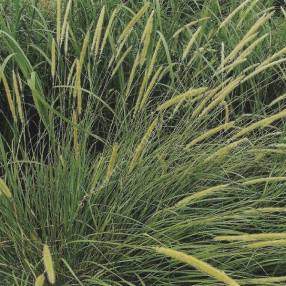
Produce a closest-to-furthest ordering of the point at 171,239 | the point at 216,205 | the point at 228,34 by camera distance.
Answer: the point at 171,239, the point at 216,205, the point at 228,34

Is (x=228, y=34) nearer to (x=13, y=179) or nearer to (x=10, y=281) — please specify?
(x=13, y=179)

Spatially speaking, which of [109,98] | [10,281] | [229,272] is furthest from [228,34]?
[10,281]

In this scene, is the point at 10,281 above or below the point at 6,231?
below

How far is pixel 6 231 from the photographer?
4.49 ft

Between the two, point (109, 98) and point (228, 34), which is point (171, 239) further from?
point (228, 34)

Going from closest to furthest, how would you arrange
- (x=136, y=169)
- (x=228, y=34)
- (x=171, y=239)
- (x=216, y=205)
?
(x=171, y=239)
(x=136, y=169)
(x=216, y=205)
(x=228, y=34)

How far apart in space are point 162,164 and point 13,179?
40 centimetres

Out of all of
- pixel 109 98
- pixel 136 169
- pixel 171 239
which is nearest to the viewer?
pixel 171 239

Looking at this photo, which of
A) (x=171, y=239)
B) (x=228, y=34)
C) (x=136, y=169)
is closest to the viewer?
(x=171, y=239)

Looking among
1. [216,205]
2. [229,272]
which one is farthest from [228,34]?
[229,272]

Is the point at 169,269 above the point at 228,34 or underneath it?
underneath

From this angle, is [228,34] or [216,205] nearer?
[216,205]

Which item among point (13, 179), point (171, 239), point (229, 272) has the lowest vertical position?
point (229, 272)

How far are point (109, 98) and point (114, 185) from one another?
57 cm
